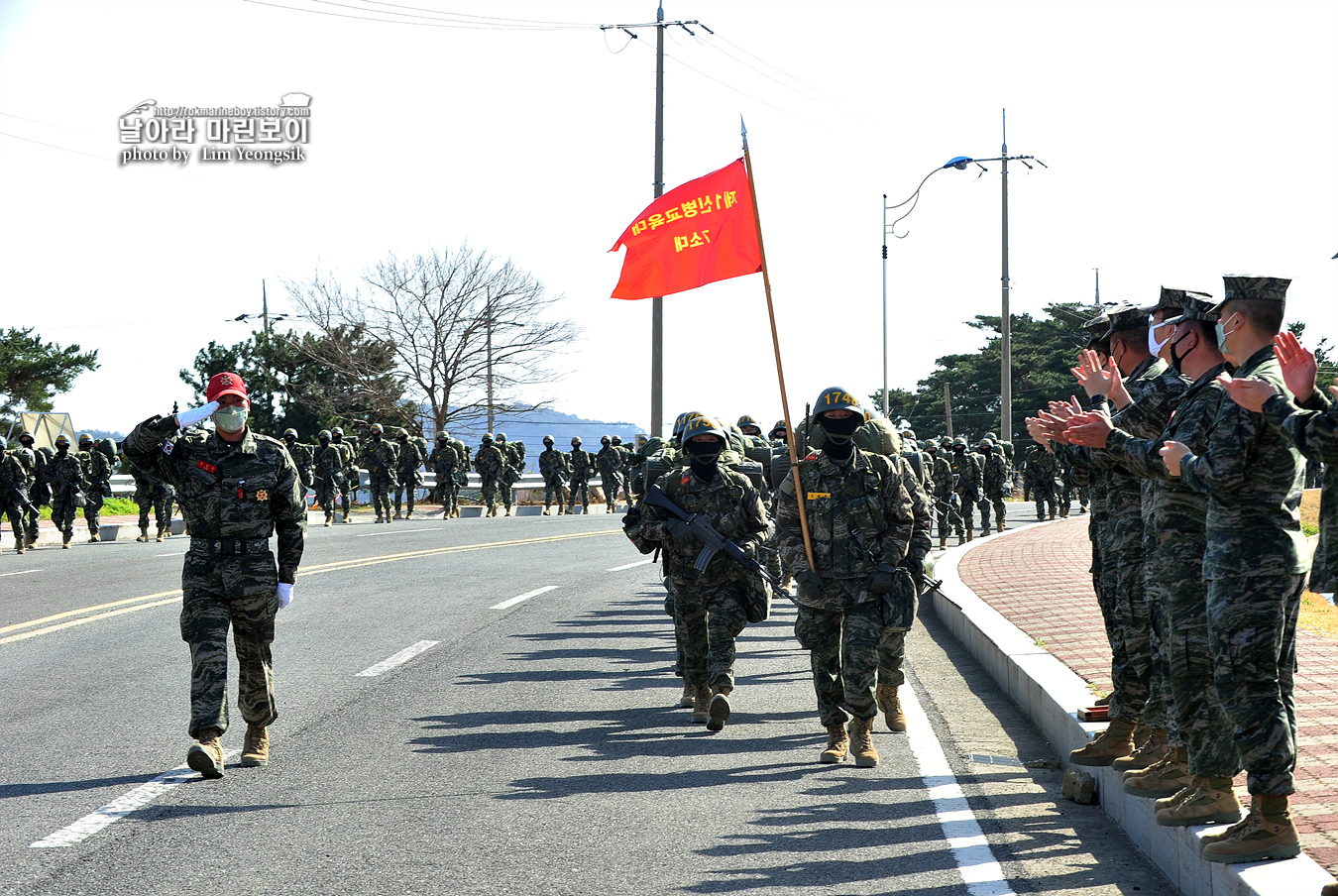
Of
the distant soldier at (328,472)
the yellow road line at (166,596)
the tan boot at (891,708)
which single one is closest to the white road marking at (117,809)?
the tan boot at (891,708)

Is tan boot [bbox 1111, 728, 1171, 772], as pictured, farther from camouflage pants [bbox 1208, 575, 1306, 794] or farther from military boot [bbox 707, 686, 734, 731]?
military boot [bbox 707, 686, 734, 731]

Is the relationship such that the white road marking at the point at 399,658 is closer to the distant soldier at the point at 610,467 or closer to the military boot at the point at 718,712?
the military boot at the point at 718,712

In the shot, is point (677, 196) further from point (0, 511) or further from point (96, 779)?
point (0, 511)

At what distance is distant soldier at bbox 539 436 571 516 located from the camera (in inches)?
1452

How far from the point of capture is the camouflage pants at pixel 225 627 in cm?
674

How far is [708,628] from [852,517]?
158 centimetres

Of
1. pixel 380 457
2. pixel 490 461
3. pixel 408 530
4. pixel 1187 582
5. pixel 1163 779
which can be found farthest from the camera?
pixel 490 461

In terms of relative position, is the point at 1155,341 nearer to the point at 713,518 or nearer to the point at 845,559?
the point at 845,559

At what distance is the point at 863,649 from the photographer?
7035 mm

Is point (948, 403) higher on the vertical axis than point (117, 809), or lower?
higher

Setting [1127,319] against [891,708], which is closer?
[1127,319]

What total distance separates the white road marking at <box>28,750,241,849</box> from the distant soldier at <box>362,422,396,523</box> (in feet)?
80.7

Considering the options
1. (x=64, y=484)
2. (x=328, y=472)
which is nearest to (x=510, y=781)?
(x=64, y=484)

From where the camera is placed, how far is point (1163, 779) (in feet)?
17.6
